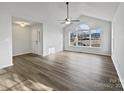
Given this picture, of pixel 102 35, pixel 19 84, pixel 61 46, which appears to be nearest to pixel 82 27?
pixel 102 35

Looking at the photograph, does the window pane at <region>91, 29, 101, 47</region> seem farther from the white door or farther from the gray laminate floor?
the gray laminate floor

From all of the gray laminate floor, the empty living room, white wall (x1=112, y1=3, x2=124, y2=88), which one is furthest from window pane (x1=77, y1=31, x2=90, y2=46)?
the gray laminate floor

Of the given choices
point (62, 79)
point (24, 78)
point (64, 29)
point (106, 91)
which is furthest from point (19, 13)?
point (64, 29)

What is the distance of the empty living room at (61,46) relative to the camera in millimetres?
2572

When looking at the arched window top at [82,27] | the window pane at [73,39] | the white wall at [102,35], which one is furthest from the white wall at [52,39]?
the white wall at [102,35]

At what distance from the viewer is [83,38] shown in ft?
25.0

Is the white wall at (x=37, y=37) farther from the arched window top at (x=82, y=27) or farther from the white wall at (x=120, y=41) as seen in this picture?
the white wall at (x=120, y=41)

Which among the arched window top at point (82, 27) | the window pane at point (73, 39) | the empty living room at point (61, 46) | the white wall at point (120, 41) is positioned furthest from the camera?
the window pane at point (73, 39)

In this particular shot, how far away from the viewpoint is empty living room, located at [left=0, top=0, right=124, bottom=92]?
8.44 ft

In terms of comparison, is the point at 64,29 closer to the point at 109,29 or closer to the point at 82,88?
the point at 109,29

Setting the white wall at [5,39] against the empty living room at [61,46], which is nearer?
the empty living room at [61,46]

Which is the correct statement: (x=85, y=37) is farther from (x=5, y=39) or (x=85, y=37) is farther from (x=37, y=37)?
(x=5, y=39)

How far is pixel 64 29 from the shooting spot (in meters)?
8.56

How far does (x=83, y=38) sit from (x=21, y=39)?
4.75 metres
